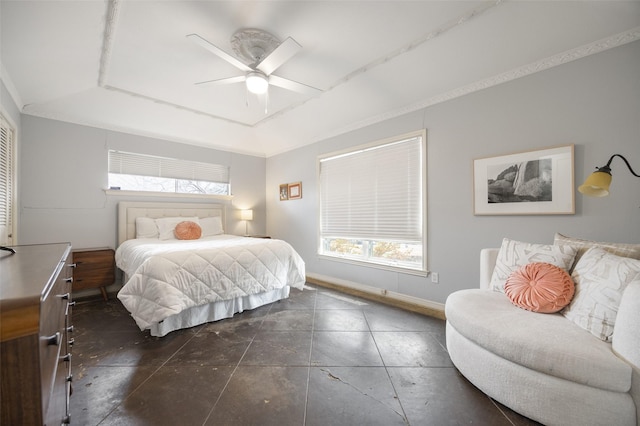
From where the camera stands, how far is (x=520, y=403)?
140 centimetres

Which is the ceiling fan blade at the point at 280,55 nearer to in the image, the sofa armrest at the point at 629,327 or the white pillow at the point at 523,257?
the white pillow at the point at 523,257

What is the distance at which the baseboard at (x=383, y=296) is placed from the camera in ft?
9.43

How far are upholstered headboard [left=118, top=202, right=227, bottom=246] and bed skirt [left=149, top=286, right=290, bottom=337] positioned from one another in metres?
2.03

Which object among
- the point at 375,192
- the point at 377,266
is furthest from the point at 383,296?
the point at 375,192

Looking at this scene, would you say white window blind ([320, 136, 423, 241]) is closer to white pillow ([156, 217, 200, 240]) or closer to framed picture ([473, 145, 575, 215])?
framed picture ([473, 145, 575, 215])

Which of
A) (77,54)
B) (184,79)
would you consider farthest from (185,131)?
(77,54)

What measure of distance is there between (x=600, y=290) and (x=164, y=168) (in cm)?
522

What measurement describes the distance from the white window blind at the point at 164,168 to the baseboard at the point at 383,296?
2664mm

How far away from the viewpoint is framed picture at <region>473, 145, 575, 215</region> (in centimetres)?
214

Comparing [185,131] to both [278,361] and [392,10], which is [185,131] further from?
[278,361]

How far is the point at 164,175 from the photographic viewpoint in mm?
4215

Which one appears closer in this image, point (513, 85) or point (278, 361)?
point (278, 361)

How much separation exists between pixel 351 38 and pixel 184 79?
197 cm

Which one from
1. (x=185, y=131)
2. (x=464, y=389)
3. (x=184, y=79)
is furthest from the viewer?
(x=185, y=131)
